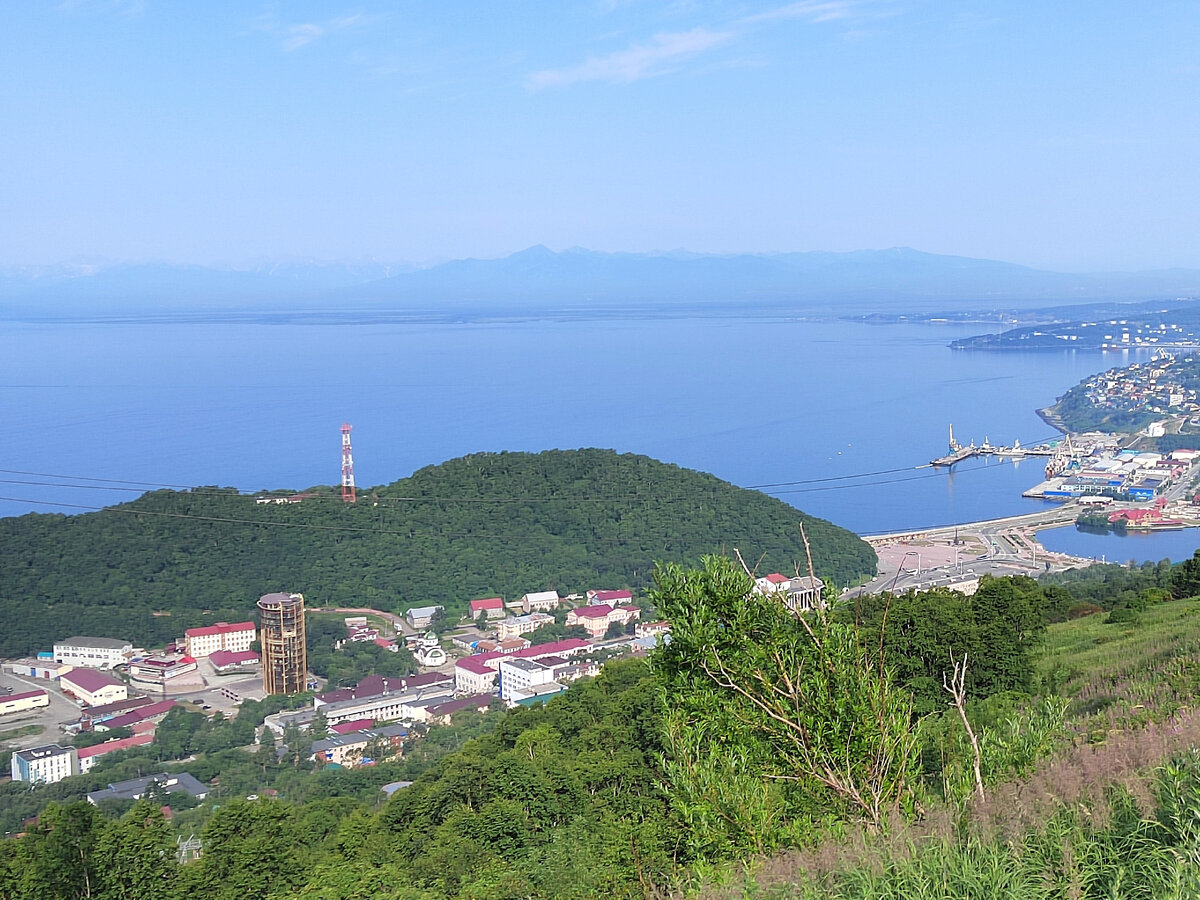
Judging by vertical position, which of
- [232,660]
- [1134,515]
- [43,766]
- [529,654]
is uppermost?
[43,766]

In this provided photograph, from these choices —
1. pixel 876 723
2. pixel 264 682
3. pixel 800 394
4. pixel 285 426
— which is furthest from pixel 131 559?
pixel 800 394

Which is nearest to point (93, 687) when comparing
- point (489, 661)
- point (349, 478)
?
point (489, 661)

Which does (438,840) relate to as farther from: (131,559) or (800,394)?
(800,394)

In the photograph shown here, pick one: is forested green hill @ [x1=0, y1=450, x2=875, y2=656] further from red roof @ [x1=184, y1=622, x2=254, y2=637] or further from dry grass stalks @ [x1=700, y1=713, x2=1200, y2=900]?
dry grass stalks @ [x1=700, y1=713, x2=1200, y2=900]

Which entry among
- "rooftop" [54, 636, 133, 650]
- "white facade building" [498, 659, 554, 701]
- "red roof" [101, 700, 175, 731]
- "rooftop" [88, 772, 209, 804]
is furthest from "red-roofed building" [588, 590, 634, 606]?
"rooftop" [88, 772, 209, 804]

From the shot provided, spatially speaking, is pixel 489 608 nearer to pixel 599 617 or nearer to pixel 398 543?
pixel 599 617
